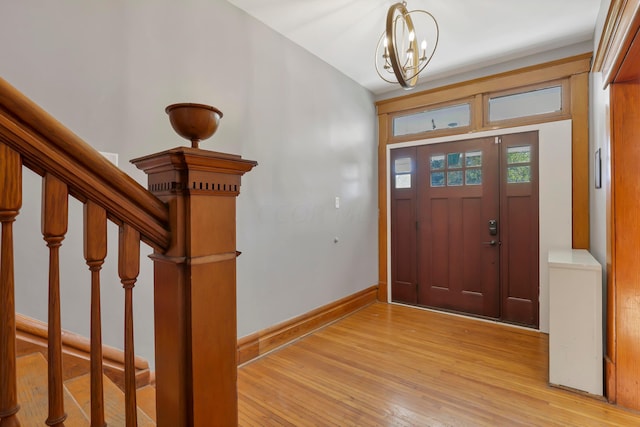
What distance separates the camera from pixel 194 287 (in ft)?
2.61

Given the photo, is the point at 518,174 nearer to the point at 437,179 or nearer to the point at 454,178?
the point at 454,178

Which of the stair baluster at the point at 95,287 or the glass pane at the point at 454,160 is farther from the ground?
the glass pane at the point at 454,160

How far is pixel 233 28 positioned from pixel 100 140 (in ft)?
4.32

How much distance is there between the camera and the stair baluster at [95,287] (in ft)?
2.27

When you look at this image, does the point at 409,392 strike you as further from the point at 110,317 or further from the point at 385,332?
the point at 110,317

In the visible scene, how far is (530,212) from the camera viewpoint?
320cm

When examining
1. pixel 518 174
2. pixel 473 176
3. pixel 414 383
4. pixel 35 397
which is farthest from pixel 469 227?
pixel 35 397

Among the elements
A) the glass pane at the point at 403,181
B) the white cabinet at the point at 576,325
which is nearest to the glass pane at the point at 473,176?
the glass pane at the point at 403,181

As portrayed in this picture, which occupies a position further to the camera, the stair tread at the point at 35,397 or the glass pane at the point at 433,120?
the glass pane at the point at 433,120

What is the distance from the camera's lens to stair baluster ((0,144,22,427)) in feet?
1.88

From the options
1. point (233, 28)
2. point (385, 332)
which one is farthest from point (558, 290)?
point (233, 28)

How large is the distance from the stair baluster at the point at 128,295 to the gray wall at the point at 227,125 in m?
1.14

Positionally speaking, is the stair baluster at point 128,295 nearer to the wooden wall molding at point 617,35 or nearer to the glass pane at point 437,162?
the wooden wall molding at point 617,35

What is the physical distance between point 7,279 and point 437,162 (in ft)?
12.2
